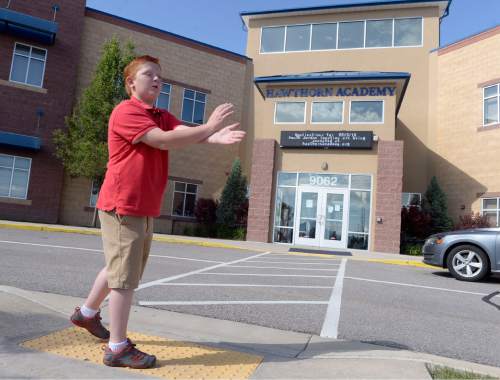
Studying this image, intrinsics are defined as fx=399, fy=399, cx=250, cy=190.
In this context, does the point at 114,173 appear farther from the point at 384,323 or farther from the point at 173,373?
the point at 384,323

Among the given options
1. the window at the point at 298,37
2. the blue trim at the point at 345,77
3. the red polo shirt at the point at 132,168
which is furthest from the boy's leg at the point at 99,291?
the window at the point at 298,37

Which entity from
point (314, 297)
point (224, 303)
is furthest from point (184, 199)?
→ point (224, 303)

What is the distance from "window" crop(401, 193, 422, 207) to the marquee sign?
4976mm

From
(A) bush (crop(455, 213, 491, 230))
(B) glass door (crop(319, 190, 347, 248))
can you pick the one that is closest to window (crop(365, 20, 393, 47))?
(A) bush (crop(455, 213, 491, 230))

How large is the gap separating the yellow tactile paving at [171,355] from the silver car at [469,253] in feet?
23.5

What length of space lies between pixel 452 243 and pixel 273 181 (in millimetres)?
8989

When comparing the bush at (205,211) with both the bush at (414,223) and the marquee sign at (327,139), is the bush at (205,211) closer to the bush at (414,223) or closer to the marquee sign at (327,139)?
the marquee sign at (327,139)

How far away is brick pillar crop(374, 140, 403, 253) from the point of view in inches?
600

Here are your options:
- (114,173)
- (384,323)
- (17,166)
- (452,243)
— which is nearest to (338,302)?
(384,323)

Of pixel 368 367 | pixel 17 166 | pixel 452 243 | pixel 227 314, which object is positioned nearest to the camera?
pixel 368 367

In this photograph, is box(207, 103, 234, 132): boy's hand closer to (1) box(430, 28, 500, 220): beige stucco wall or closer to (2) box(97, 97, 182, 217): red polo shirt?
(2) box(97, 97, 182, 217): red polo shirt

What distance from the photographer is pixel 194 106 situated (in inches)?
830

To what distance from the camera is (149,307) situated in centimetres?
405

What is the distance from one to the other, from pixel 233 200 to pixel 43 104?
9459 millimetres
